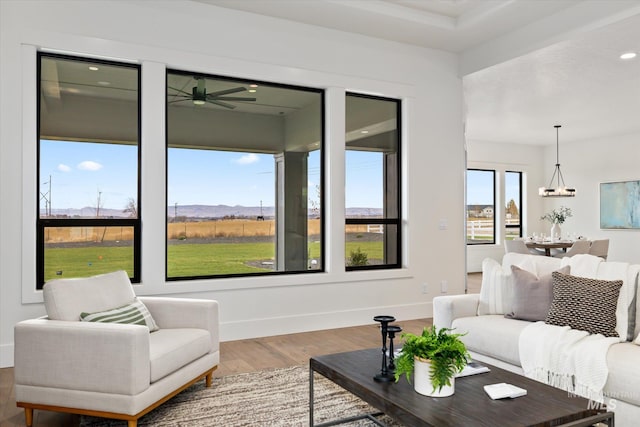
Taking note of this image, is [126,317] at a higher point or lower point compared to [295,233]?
lower

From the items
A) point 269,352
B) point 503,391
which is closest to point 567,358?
point 503,391

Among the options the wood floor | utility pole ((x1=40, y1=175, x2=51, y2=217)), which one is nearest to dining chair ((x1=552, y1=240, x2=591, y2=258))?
the wood floor

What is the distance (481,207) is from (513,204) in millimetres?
855

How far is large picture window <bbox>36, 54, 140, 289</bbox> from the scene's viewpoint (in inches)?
158

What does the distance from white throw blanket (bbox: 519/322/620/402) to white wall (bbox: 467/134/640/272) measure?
7704 mm

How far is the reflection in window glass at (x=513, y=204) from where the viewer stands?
10.9 m

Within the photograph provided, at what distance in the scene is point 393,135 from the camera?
18.6 ft

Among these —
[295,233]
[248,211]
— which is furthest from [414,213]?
[248,211]

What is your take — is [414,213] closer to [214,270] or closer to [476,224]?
[214,270]

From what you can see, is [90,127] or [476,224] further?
[476,224]

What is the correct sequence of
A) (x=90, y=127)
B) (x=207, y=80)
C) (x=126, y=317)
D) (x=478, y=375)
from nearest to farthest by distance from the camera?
(x=478, y=375)
(x=126, y=317)
(x=90, y=127)
(x=207, y=80)

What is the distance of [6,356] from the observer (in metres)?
3.75

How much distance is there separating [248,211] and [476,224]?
7091 millimetres

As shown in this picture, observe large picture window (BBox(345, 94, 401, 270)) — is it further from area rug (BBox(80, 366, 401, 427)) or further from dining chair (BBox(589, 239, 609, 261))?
dining chair (BBox(589, 239, 609, 261))
